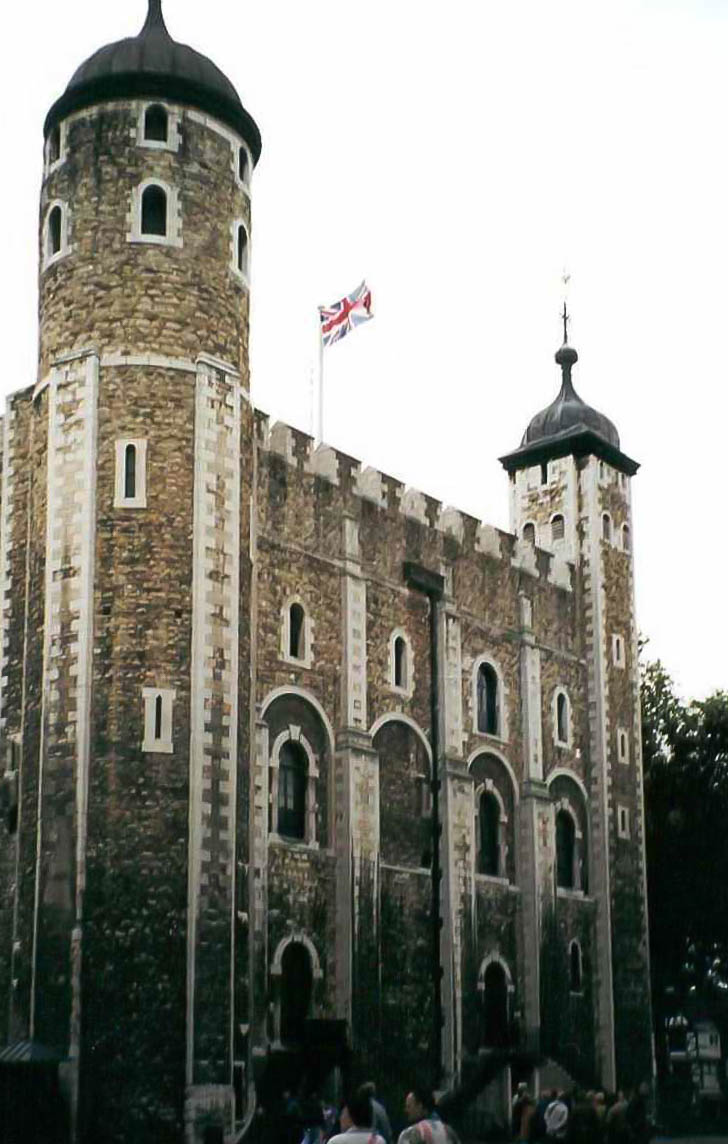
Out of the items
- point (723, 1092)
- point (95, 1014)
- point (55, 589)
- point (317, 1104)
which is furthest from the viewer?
point (723, 1092)

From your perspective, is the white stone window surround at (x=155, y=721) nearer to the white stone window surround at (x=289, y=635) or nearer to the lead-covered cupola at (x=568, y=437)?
the white stone window surround at (x=289, y=635)

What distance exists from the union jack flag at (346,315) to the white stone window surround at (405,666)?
694 cm

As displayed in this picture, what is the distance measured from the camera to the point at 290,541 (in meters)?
34.3

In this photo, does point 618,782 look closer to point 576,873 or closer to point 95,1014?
point 576,873

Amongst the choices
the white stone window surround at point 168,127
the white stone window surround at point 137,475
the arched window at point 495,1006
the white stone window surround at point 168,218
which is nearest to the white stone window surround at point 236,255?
the white stone window surround at point 168,218

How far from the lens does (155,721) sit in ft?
95.7

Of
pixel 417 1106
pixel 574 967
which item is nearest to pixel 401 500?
pixel 574 967

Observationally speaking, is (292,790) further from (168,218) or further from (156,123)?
(156,123)

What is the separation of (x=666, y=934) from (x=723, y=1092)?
14.4ft

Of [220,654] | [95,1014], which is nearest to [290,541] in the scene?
[220,654]

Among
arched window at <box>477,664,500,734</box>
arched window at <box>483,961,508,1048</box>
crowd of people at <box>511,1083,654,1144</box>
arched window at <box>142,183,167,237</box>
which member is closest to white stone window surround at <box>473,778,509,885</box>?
arched window at <box>477,664,500,734</box>

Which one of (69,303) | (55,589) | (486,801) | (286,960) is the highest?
(69,303)

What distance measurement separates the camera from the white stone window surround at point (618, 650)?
44156 millimetres

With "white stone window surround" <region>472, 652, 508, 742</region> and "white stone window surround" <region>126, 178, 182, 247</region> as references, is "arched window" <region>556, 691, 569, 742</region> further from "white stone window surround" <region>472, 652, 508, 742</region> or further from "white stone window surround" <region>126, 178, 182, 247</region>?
"white stone window surround" <region>126, 178, 182, 247</region>
